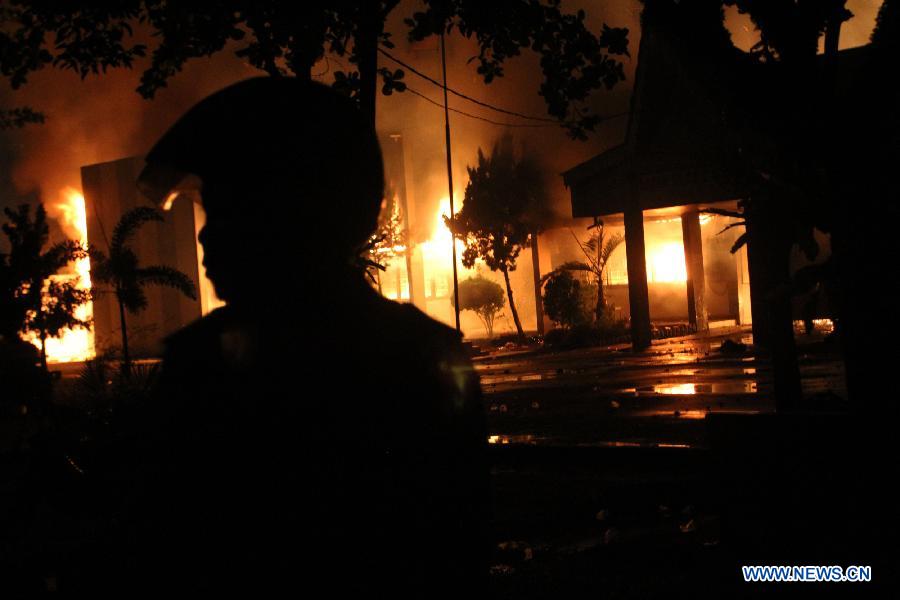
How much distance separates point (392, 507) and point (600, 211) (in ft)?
67.3

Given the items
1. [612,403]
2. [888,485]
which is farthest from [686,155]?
[888,485]

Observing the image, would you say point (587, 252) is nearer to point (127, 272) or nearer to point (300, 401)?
point (127, 272)

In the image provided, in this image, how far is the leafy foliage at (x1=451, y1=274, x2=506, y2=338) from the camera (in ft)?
99.3

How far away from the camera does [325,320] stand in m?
1.33

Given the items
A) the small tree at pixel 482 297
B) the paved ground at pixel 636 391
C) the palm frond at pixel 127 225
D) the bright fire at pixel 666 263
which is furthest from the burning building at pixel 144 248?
the paved ground at pixel 636 391

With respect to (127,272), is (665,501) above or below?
below

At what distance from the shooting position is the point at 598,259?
25.4 metres

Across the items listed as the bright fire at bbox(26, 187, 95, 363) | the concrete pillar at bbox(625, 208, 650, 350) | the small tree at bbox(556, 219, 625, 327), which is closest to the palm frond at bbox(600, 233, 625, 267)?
the small tree at bbox(556, 219, 625, 327)

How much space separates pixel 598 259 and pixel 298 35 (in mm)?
18596

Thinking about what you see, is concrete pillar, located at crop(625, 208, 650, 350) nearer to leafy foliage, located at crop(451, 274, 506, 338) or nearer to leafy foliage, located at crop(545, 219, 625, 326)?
leafy foliage, located at crop(545, 219, 625, 326)

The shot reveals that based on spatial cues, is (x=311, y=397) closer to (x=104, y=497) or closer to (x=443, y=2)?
(x=104, y=497)

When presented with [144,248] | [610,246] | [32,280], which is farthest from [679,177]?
[144,248]

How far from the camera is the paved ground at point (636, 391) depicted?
890 centimetres

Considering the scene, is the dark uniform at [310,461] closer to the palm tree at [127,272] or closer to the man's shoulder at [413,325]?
the man's shoulder at [413,325]
